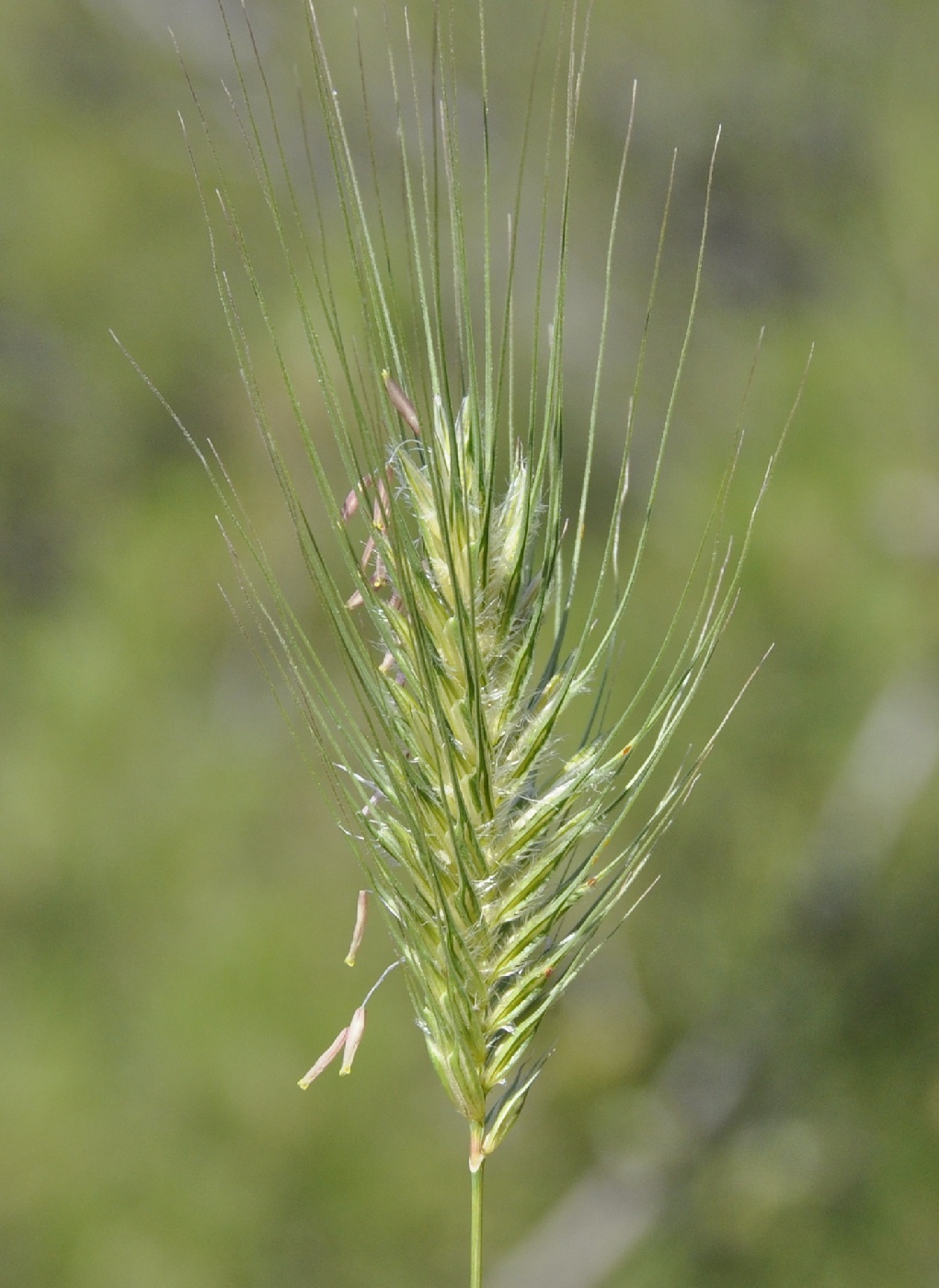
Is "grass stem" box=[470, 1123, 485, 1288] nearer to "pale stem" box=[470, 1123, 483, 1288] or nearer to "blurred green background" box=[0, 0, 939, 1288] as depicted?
"pale stem" box=[470, 1123, 483, 1288]

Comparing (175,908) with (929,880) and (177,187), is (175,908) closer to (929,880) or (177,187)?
(929,880)

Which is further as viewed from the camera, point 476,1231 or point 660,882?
point 660,882

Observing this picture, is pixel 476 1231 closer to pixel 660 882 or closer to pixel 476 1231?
pixel 476 1231

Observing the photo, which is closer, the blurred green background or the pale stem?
the pale stem

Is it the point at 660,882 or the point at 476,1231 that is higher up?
the point at 476,1231

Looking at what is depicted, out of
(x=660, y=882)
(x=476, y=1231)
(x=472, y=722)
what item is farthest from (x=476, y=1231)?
(x=660, y=882)

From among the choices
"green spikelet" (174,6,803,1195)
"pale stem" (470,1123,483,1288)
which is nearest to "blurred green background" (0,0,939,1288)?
"green spikelet" (174,6,803,1195)

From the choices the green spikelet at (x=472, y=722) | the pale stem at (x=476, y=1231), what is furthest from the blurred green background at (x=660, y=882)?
the pale stem at (x=476, y=1231)

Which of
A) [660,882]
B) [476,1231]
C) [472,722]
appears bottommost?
[660,882]

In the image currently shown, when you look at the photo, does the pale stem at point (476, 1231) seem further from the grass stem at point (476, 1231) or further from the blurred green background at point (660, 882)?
the blurred green background at point (660, 882)
